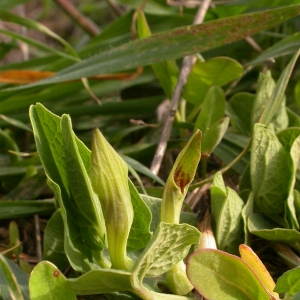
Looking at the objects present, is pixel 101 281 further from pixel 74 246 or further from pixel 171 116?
pixel 171 116

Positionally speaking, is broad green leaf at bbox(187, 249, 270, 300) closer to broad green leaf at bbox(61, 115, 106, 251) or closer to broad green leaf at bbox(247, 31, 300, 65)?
broad green leaf at bbox(61, 115, 106, 251)

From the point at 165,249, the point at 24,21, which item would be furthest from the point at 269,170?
the point at 24,21

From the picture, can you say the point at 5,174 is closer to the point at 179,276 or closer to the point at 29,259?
the point at 29,259

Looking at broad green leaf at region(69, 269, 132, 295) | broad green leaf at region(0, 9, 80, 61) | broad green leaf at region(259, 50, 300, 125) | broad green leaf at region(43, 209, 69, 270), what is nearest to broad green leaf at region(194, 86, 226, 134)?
broad green leaf at region(259, 50, 300, 125)

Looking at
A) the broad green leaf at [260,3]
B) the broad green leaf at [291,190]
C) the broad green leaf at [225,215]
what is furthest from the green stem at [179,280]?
the broad green leaf at [260,3]

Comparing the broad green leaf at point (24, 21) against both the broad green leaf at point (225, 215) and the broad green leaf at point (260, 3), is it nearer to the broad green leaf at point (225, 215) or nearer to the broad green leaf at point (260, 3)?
the broad green leaf at point (260, 3)

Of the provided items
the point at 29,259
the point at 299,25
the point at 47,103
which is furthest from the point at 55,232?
the point at 299,25

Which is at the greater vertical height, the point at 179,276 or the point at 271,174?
the point at 271,174
